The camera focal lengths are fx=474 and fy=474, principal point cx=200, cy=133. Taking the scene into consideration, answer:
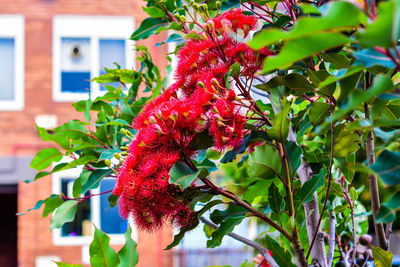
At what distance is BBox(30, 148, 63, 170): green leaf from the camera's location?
2.99 feet

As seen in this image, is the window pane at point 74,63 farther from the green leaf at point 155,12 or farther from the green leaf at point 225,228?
the green leaf at point 225,228

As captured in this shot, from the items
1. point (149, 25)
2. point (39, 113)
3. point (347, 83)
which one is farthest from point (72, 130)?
point (39, 113)

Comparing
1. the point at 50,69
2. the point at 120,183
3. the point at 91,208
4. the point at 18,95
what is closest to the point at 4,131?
the point at 18,95

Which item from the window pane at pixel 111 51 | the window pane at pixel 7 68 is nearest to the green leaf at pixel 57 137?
the window pane at pixel 111 51

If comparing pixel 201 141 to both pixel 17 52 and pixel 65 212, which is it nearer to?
pixel 65 212

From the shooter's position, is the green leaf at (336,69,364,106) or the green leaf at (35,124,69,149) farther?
the green leaf at (35,124,69,149)

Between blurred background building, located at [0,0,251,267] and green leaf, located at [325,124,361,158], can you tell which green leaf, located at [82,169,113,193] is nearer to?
green leaf, located at [325,124,361,158]

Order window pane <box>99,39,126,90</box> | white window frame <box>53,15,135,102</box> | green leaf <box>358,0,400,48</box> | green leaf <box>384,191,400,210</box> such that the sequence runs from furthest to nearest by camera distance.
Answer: window pane <box>99,39,126,90</box> → white window frame <box>53,15,135,102</box> → green leaf <box>384,191,400,210</box> → green leaf <box>358,0,400,48</box>

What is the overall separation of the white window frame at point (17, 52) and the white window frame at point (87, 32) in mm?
314

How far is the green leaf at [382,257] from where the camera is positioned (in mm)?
578

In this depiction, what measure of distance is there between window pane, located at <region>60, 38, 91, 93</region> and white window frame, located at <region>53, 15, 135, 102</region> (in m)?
0.04

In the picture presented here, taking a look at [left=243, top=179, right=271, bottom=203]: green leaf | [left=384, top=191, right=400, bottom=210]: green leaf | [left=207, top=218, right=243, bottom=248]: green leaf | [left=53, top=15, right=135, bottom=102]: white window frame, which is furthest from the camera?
[left=53, top=15, right=135, bottom=102]: white window frame

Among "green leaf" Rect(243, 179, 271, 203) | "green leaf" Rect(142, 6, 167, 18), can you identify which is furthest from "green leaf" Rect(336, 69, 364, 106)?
"green leaf" Rect(142, 6, 167, 18)

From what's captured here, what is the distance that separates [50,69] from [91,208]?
1.43m
